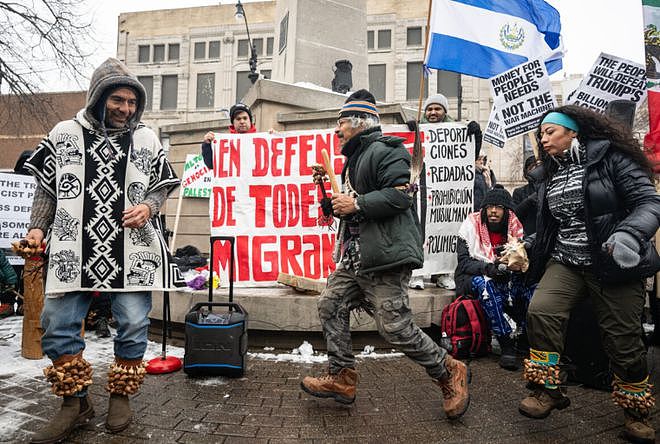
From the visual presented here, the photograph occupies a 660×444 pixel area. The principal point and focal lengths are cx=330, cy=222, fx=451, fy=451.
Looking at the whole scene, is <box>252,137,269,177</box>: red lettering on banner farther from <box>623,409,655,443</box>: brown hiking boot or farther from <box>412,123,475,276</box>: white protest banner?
<box>623,409,655,443</box>: brown hiking boot

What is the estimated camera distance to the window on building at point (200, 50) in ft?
113

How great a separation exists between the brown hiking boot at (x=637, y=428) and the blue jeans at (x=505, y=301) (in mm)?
1564

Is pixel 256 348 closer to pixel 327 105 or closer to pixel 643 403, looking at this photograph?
pixel 643 403

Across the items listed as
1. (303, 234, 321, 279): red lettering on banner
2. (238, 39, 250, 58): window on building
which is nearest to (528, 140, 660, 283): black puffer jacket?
(303, 234, 321, 279): red lettering on banner

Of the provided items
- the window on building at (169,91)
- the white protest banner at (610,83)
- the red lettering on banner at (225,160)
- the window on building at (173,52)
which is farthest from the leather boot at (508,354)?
the window on building at (173,52)

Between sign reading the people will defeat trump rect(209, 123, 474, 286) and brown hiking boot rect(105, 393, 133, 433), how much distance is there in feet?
8.34

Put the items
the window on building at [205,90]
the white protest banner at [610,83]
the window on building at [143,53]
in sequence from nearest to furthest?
the white protest banner at [610,83] < the window on building at [205,90] < the window on building at [143,53]

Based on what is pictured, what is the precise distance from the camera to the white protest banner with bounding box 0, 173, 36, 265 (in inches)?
249

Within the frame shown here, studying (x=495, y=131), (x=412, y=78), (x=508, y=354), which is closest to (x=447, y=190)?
(x=495, y=131)

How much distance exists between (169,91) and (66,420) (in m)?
35.4

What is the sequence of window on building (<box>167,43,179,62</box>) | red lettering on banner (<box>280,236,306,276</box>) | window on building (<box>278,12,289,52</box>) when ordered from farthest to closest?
1. window on building (<box>167,43,179,62</box>)
2. window on building (<box>278,12,289,52</box>)
3. red lettering on banner (<box>280,236,306,276</box>)

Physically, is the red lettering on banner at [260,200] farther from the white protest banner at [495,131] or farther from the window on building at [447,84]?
the window on building at [447,84]

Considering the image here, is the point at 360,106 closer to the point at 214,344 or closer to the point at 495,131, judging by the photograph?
the point at 214,344

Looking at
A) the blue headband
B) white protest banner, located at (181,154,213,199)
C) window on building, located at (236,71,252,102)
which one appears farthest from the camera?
window on building, located at (236,71,252,102)
